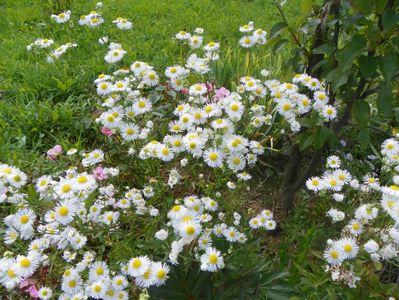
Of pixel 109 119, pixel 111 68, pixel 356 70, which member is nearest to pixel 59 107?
pixel 111 68

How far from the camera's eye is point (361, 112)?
1821 millimetres

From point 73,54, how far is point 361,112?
2.44 meters

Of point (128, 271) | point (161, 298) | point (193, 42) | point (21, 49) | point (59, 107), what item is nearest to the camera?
point (128, 271)

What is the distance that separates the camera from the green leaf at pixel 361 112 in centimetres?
181

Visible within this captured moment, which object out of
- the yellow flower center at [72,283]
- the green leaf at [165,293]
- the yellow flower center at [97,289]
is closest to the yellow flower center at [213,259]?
the green leaf at [165,293]

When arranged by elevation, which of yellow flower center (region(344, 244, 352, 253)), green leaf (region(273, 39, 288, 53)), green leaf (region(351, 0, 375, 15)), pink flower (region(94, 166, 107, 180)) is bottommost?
yellow flower center (region(344, 244, 352, 253))

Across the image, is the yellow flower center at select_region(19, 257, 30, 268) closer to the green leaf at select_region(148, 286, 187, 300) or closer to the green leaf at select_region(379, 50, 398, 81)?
the green leaf at select_region(148, 286, 187, 300)

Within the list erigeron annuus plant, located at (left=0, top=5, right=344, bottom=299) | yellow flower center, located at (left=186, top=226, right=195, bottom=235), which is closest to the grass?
erigeron annuus plant, located at (left=0, top=5, right=344, bottom=299)

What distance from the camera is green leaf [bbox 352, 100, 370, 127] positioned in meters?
1.81

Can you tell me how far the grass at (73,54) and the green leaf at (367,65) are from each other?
145 cm

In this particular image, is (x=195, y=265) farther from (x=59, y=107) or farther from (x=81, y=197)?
(x=59, y=107)

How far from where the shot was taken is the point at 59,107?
2.99 metres

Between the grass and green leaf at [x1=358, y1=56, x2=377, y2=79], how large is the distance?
1.45 meters

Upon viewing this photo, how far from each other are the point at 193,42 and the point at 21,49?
1.76 m
